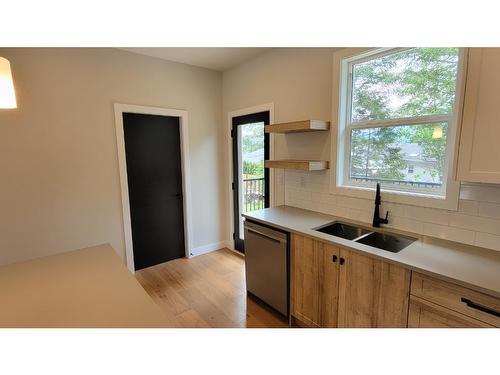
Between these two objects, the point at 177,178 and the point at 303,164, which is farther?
the point at 177,178

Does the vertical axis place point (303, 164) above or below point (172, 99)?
below

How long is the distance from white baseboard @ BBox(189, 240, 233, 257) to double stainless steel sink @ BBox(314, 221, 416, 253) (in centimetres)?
207

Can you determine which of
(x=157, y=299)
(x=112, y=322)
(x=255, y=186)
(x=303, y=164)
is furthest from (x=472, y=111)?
(x=157, y=299)

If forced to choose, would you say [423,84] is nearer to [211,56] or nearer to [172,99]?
[211,56]

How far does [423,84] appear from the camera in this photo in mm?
1832

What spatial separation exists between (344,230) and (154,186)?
2407mm

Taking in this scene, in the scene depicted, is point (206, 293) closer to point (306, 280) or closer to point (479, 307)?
point (306, 280)

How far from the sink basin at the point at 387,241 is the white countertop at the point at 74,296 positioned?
5.16 ft

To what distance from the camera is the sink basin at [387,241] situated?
1883 mm

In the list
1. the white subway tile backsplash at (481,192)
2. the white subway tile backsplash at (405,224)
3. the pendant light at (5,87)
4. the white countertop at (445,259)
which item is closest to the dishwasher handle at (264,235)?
the white countertop at (445,259)

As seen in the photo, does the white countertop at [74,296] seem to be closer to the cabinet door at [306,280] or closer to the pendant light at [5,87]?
the pendant light at [5,87]

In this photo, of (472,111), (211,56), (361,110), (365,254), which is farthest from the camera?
(211,56)

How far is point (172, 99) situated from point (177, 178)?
1.06 m

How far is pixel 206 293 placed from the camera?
2764mm
